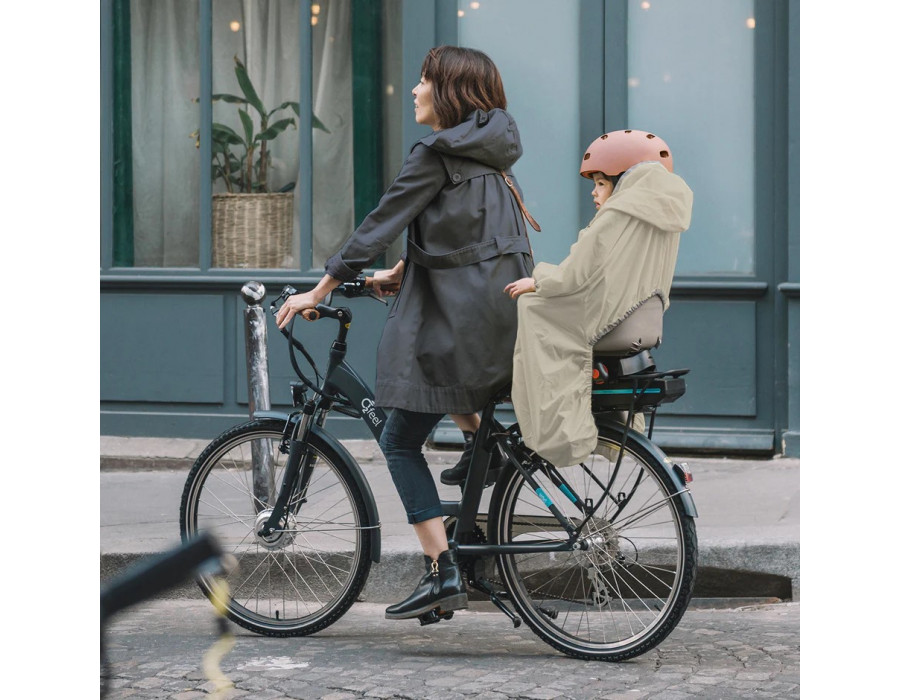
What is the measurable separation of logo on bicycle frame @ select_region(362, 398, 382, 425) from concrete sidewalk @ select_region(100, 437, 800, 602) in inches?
15.2

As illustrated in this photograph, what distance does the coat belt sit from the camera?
368 cm

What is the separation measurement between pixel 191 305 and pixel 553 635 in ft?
14.8

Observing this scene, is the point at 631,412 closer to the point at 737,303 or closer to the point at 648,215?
the point at 648,215

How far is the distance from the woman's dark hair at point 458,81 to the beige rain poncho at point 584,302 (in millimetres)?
541

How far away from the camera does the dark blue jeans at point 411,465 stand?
3.80 metres

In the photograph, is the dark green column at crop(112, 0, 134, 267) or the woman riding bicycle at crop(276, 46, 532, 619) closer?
the woman riding bicycle at crop(276, 46, 532, 619)

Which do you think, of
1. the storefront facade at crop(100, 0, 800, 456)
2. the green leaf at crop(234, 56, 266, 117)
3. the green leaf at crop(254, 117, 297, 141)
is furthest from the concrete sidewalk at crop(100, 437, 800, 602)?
the green leaf at crop(234, 56, 266, 117)

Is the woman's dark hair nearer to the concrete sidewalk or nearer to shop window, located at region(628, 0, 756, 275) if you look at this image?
the concrete sidewalk

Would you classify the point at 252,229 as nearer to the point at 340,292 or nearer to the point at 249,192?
the point at 249,192

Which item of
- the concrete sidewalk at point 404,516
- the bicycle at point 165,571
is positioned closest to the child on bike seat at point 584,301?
the concrete sidewalk at point 404,516

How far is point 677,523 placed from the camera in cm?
349
